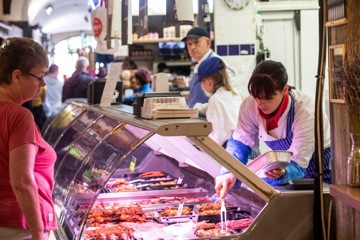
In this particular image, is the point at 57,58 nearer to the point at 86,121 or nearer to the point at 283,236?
the point at 86,121

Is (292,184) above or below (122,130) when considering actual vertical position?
below

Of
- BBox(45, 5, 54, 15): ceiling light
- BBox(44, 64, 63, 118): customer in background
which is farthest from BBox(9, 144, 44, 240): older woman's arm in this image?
BBox(45, 5, 54, 15): ceiling light

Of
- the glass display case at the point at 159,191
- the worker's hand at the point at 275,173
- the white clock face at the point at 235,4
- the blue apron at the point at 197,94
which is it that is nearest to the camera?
the glass display case at the point at 159,191

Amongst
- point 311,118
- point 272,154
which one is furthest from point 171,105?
point 311,118

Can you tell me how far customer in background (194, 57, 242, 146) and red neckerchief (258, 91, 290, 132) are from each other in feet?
4.04

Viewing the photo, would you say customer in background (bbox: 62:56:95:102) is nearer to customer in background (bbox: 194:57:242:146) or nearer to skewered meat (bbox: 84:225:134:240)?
customer in background (bbox: 194:57:242:146)

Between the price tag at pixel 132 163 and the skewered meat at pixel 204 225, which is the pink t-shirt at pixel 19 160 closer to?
the skewered meat at pixel 204 225

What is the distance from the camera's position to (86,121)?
4941 mm

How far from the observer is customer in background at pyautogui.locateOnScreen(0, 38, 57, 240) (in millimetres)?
2693

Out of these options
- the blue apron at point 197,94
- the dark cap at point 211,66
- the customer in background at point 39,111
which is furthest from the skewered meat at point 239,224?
A: the customer in background at point 39,111

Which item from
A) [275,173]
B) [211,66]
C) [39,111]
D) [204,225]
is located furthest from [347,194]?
[39,111]

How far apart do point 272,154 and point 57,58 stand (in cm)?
3101

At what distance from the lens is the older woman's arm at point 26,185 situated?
2676 mm

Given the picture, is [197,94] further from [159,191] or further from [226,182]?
[226,182]
